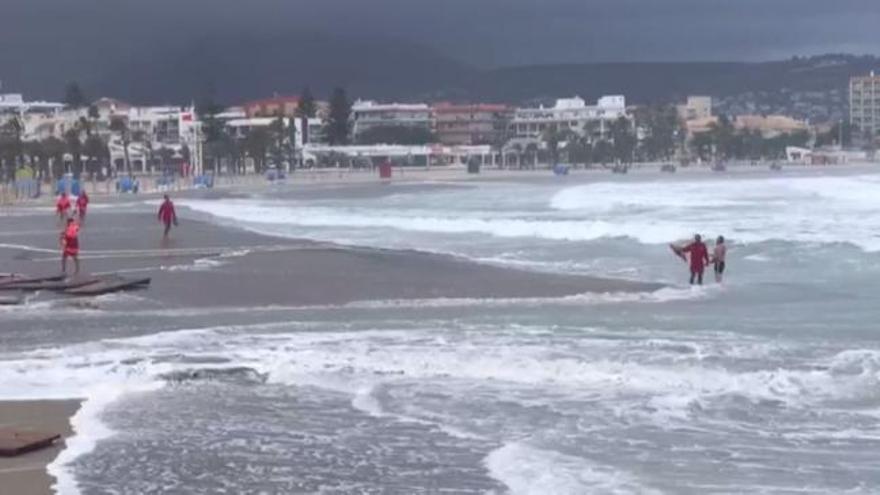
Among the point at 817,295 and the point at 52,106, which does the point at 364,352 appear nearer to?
the point at 817,295

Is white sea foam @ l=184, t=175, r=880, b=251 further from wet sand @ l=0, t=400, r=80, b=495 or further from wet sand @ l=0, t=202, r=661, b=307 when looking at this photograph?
wet sand @ l=0, t=400, r=80, b=495

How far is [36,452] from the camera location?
938cm

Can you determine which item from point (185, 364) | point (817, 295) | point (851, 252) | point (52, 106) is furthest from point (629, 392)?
point (52, 106)

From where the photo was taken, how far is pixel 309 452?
9570mm

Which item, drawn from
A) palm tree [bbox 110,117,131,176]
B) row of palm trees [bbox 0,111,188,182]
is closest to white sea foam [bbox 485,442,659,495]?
row of palm trees [bbox 0,111,188,182]

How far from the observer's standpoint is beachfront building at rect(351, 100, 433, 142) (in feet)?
545

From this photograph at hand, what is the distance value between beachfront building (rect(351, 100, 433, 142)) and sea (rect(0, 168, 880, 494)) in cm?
14403

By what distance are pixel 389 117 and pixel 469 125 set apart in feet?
36.4

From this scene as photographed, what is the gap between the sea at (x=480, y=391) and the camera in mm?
8961

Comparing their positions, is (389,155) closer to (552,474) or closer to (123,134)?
(123,134)

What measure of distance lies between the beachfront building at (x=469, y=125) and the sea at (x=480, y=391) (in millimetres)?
152487

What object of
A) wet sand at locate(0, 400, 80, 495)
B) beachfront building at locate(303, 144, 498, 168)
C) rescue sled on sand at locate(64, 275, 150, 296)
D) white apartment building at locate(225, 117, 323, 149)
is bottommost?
beachfront building at locate(303, 144, 498, 168)

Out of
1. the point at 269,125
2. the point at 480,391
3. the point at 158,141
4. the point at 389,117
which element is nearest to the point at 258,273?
the point at 480,391

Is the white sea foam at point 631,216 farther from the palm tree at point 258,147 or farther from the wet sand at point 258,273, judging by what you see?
the palm tree at point 258,147
